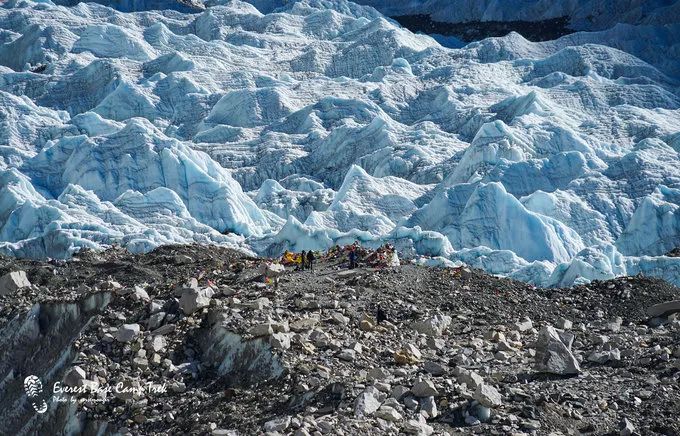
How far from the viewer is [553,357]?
18.1m

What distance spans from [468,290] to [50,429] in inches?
328

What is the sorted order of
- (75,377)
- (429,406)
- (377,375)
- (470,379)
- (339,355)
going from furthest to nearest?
1. (75,377)
2. (339,355)
3. (377,375)
4. (470,379)
5. (429,406)

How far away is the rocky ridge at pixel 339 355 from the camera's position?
15711 mm

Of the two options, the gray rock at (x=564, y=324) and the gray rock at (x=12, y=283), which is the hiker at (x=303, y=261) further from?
the gray rock at (x=12, y=283)

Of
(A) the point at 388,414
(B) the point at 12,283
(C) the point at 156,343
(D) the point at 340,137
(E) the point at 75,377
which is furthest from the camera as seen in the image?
(D) the point at 340,137

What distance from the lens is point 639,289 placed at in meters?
25.0

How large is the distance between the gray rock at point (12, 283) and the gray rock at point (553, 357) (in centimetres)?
1026

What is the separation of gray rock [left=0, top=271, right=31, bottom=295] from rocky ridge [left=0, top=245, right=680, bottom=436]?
3 cm

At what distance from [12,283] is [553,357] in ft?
35.2

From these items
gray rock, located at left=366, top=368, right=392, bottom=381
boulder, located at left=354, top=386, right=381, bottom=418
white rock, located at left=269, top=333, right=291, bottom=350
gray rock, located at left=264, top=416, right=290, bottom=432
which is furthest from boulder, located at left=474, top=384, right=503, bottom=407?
white rock, located at left=269, top=333, right=291, bottom=350

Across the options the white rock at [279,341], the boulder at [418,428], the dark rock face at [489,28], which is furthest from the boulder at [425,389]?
the dark rock face at [489,28]

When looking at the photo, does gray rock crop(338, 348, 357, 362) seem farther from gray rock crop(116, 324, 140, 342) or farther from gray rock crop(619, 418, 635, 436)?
gray rock crop(619, 418, 635, 436)

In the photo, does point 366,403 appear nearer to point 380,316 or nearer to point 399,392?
point 399,392

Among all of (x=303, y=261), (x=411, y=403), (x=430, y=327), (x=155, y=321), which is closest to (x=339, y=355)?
(x=411, y=403)
